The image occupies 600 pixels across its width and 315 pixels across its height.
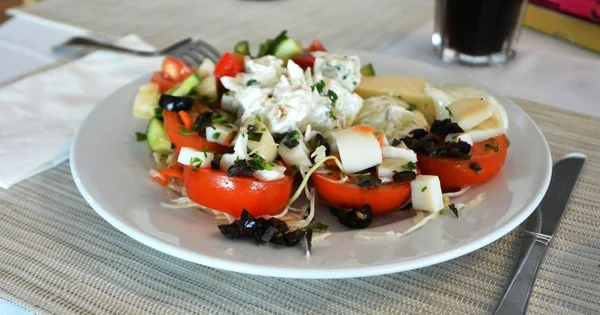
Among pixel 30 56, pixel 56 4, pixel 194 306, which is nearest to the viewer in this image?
pixel 194 306

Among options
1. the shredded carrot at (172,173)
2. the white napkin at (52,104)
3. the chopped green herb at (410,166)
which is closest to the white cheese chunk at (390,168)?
the chopped green herb at (410,166)

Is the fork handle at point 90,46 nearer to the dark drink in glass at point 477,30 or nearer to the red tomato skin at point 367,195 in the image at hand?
the dark drink in glass at point 477,30

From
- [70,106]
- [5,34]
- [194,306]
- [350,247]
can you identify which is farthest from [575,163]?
[5,34]

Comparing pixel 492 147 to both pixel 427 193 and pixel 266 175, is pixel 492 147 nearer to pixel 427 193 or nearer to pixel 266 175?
pixel 427 193

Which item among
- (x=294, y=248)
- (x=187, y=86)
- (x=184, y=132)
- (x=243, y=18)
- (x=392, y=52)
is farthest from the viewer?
(x=243, y=18)

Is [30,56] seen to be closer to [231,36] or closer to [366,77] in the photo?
[231,36]

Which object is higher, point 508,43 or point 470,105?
point 470,105

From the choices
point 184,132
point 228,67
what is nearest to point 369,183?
point 184,132
